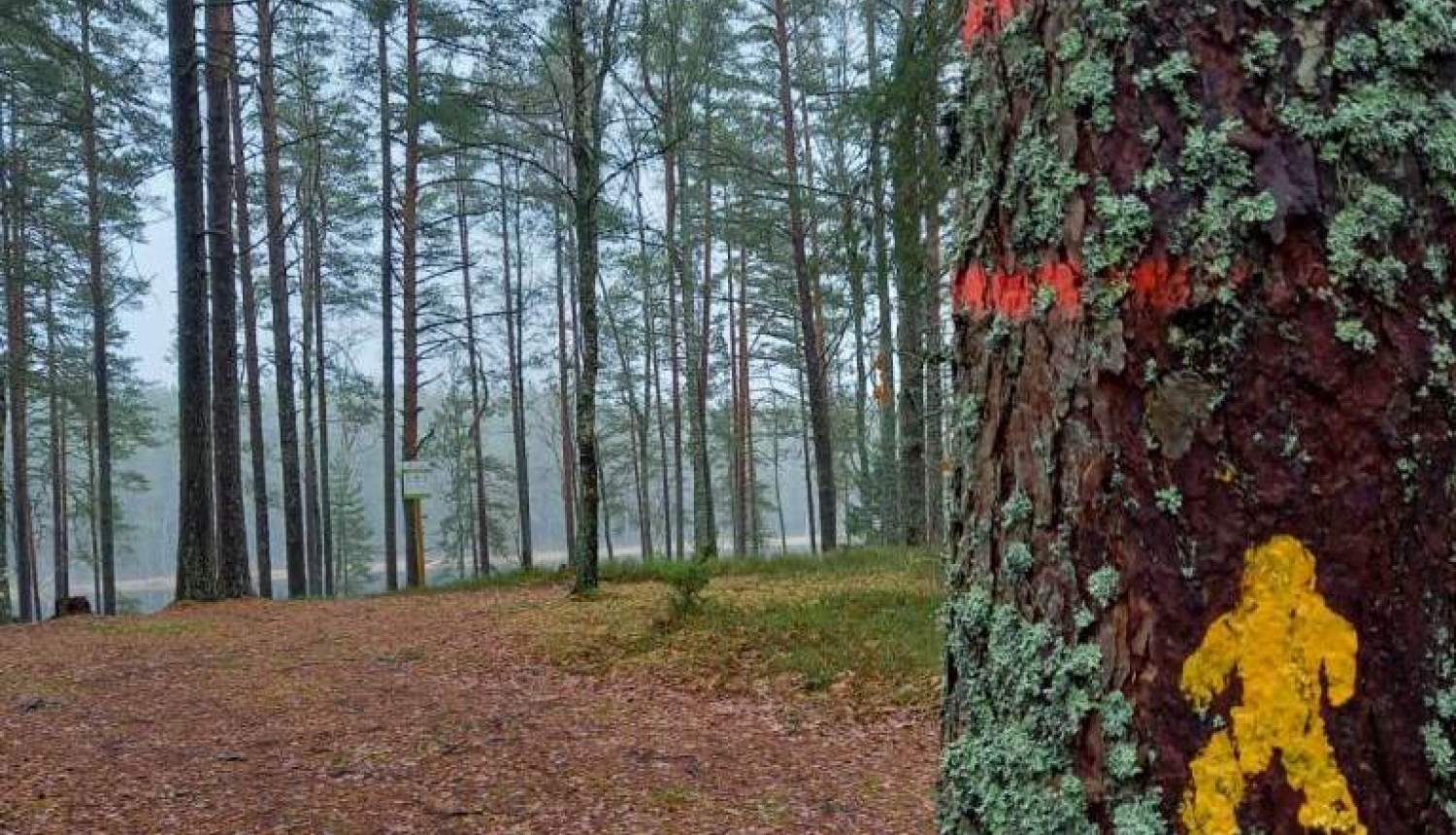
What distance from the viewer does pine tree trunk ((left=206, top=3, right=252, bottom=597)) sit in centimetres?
1107

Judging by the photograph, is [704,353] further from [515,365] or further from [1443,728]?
[1443,728]

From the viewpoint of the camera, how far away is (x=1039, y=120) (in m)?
1.08

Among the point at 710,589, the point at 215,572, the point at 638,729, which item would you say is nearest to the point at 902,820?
the point at 638,729

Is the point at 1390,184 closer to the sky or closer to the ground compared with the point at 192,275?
closer to the ground

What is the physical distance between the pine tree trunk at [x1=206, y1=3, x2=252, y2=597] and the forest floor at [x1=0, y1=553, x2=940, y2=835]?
1.73 m

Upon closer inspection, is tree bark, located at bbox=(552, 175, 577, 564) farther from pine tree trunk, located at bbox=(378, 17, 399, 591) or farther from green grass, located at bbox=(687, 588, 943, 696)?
green grass, located at bbox=(687, 588, 943, 696)

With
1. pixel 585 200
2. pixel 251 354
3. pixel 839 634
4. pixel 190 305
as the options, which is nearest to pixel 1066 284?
pixel 839 634

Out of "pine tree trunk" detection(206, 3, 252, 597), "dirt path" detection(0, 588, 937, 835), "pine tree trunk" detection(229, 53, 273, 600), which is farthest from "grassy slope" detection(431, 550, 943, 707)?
"pine tree trunk" detection(229, 53, 273, 600)

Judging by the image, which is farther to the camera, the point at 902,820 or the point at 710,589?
the point at 710,589

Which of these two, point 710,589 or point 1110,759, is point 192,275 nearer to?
point 710,589

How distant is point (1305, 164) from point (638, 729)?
5.15m

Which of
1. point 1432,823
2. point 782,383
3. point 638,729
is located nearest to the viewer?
point 1432,823

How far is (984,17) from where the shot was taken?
3.93ft

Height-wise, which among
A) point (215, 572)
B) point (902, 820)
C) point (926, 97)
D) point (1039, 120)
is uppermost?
point (926, 97)
